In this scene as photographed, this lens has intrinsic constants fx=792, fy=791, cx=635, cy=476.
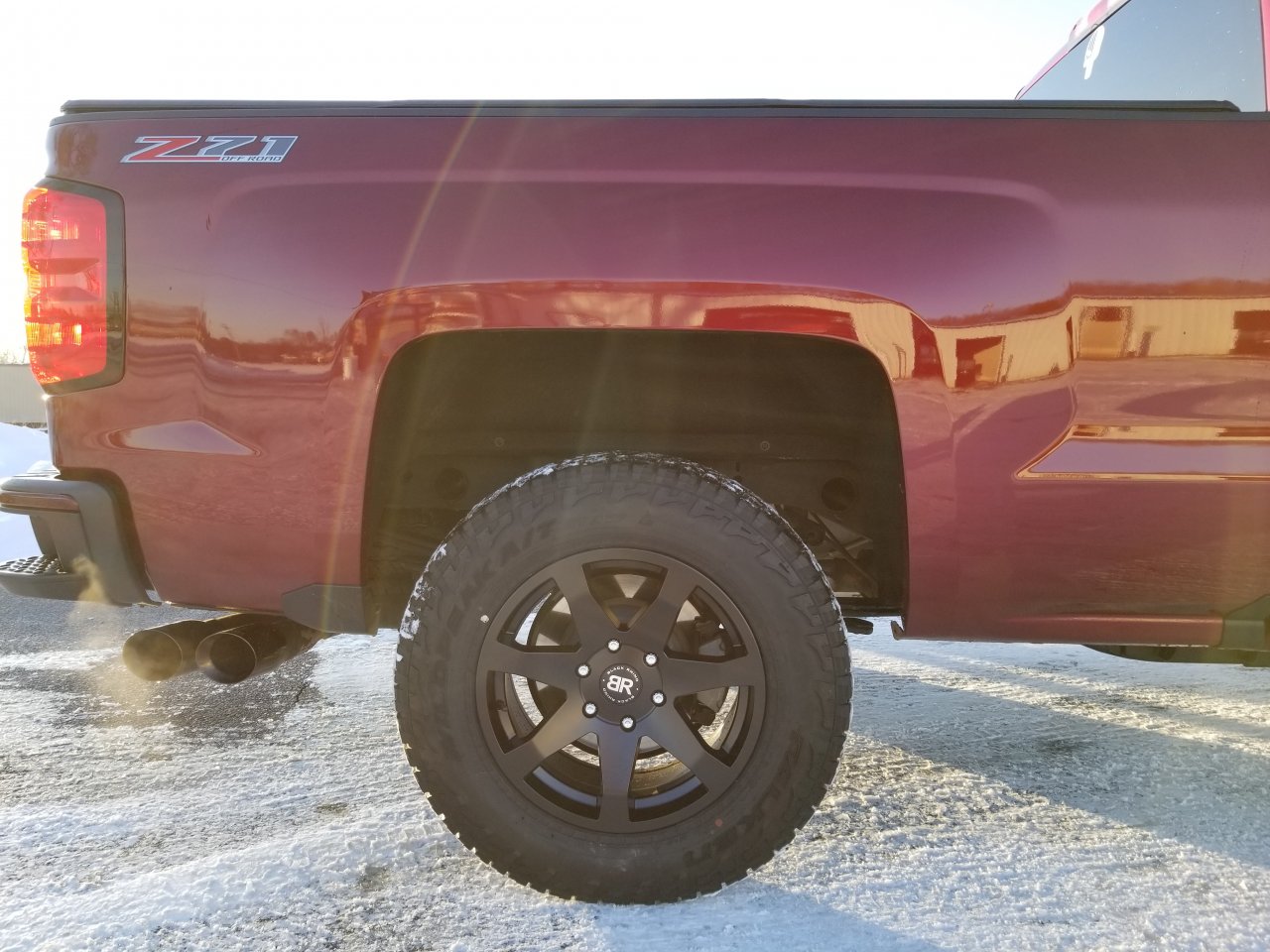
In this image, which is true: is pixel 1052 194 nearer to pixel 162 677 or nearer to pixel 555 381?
pixel 555 381

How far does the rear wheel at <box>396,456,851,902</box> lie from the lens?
173 cm

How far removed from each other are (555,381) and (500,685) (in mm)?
797

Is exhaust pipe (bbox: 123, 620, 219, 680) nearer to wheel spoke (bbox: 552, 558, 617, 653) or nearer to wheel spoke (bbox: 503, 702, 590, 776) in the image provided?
wheel spoke (bbox: 503, 702, 590, 776)

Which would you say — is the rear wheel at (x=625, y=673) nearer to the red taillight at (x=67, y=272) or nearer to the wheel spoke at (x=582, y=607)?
the wheel spoke at (x=582, y=607)

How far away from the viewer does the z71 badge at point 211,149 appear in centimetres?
179

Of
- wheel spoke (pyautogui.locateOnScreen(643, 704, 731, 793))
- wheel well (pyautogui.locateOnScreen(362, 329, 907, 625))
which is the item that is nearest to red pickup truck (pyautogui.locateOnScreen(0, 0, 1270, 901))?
wheel spoke (pyautogui.locateOnScreen(643, 704, 731, 793))

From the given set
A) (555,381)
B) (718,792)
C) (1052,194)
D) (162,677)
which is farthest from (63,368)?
(1052,194)

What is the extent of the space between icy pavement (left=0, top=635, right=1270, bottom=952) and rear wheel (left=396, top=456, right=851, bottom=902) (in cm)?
14

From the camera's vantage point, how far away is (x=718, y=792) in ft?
5.80

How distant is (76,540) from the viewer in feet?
6.03

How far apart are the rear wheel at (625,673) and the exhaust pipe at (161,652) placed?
1.81 ft

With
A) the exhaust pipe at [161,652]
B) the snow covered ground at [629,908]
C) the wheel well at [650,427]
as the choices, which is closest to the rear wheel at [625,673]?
the snow covered ground at [629,908]

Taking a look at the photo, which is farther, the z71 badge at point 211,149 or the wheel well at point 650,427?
the wheel well at point 650,427

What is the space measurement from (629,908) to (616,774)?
29 cm
